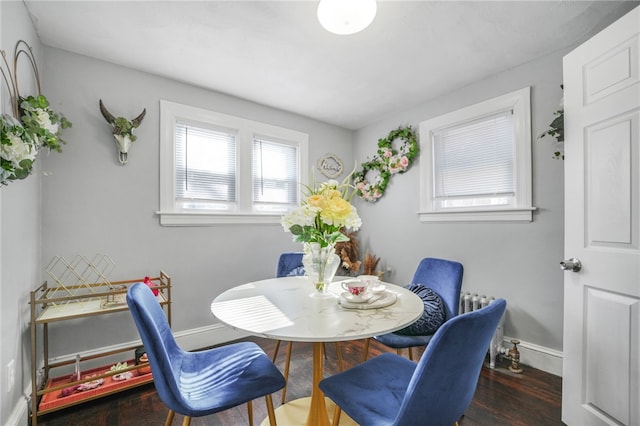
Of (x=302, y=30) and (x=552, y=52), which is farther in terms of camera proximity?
(x=552, y=52)

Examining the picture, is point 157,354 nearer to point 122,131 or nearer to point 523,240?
point 122,131

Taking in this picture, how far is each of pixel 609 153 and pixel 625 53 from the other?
0.45 meters

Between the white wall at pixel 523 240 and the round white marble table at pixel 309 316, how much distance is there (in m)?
1.32

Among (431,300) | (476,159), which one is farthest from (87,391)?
(476,159)

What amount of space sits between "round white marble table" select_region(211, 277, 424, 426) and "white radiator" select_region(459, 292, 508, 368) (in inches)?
46.8

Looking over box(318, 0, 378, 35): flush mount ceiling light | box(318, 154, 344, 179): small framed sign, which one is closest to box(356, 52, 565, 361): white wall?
box(318, 154, 344, 179): small framed sign

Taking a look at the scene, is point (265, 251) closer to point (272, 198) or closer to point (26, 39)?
point (272, 198)

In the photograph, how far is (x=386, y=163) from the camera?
3287 millimetres

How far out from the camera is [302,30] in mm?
1833

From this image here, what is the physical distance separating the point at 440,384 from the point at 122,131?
8.37ft

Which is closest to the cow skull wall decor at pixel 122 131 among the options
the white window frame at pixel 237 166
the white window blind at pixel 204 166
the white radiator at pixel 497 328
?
the white window frame at pixel 237 166

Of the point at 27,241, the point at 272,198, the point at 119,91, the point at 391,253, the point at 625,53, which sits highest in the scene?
the point at 119,91

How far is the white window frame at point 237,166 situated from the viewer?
7.94ft

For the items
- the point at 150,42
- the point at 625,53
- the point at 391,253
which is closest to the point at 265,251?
the point at 391,253
